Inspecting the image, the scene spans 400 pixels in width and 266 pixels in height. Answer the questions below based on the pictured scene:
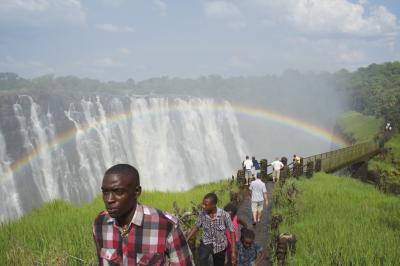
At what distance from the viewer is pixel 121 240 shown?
2.39 metres

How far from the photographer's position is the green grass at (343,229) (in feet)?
18.0

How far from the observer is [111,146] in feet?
99.2

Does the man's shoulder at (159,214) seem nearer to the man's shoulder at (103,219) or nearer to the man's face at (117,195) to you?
the man's face at (117,195)

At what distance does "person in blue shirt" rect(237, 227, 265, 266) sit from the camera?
4727 mm

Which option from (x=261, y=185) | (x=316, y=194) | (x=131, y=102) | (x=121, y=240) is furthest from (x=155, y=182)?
(x=121, y=240)

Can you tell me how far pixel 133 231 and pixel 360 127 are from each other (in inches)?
1891

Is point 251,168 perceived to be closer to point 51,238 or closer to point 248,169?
point 248,169

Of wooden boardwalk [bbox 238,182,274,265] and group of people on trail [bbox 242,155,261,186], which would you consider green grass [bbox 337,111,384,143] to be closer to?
group of people on trail [bbox 242,155,261,186]

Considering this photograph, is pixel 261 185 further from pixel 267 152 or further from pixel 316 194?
pixel 267 152

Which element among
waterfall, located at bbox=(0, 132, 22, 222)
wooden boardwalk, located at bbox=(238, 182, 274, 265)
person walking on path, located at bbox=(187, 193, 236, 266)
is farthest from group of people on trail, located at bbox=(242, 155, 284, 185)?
waterfall, located at bbox=(0, 132, 22, 222)

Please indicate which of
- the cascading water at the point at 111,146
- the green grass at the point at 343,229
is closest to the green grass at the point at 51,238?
the green grass at the point at 343,229

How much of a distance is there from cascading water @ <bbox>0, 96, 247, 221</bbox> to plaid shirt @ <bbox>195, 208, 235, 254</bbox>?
20.0 meters

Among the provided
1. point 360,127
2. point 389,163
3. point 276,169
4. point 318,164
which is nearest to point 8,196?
point 276,169

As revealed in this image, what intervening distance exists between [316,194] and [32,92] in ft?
78.9
